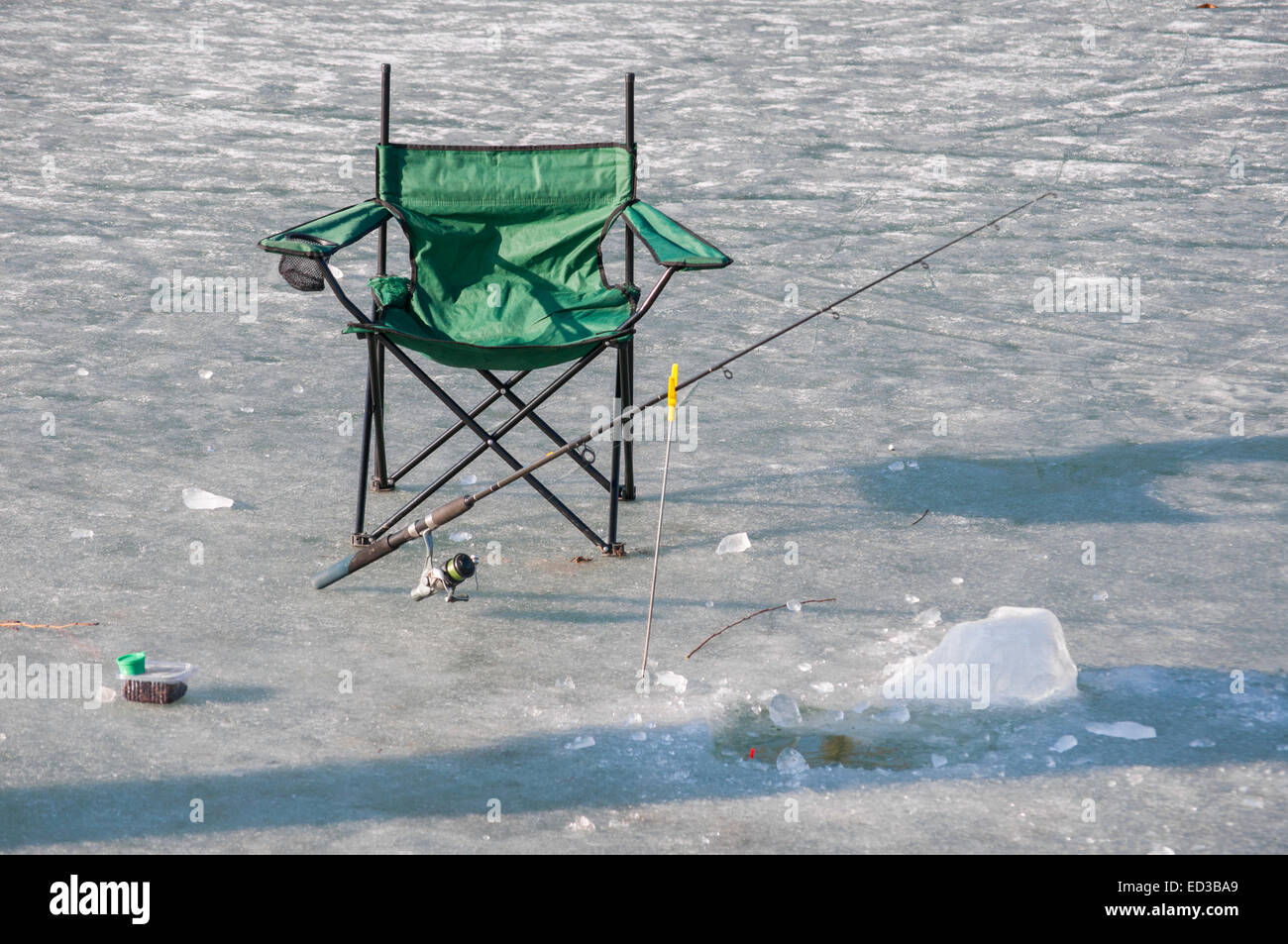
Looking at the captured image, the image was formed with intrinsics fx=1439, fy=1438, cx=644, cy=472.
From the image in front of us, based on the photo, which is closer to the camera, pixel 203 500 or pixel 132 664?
pixel 132 664

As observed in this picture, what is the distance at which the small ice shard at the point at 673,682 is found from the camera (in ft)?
9.89

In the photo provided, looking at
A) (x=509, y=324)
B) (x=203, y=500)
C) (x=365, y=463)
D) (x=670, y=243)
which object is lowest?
(x=203, y=500)

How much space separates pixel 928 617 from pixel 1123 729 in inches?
22.0

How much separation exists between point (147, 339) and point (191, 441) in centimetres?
90

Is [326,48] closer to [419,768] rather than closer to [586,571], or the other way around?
[586,571]

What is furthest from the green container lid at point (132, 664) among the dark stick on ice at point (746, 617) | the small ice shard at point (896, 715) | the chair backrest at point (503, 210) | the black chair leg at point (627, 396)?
the small ice shard at point (896, 715)

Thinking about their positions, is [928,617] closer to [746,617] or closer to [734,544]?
[746,617]

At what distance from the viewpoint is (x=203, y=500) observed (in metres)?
3.80

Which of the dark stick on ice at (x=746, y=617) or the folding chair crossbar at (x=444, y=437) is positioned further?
the folding chair crossbar at (x=444, y=437)

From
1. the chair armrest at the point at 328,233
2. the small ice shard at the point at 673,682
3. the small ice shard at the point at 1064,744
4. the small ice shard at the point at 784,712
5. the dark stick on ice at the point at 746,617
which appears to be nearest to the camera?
the small ice shard at the point at 1064,744

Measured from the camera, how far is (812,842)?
2.51 m

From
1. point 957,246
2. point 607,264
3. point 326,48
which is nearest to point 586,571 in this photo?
point 607,264

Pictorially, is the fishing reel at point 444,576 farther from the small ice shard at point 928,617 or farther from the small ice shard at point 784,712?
the small ice shard at point 928,617

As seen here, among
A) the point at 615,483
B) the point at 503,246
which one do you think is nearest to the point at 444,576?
the point at 615,483
